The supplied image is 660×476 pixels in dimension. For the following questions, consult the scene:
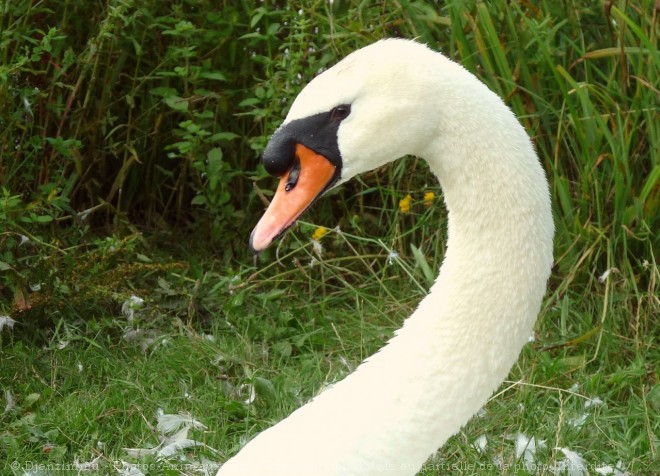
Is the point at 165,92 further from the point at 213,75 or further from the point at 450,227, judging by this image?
the point at 450,227

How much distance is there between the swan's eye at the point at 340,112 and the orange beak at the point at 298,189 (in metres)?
0.09

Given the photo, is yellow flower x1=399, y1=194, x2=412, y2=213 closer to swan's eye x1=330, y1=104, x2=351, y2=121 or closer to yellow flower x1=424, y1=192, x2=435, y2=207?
yellow flower x1=424, y1=192, x2=435, y2=207

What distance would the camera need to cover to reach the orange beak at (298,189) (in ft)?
7.89

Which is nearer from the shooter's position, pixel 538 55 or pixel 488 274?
pixel 488 274

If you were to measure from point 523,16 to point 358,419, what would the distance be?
213 cm

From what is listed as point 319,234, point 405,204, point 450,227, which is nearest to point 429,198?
point 405,204

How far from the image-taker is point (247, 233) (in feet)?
16.7

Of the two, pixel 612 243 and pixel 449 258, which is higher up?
pixel 449 258

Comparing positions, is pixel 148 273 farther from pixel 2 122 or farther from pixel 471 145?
pixel 471 145

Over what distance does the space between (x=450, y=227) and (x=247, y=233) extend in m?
2.69

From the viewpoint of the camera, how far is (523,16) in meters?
4.09

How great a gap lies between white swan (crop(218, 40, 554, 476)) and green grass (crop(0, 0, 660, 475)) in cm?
107

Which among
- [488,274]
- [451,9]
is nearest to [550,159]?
[451,9]

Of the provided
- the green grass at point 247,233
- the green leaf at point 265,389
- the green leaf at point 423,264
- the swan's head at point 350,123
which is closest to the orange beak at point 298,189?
the swan's head at point 350,123
